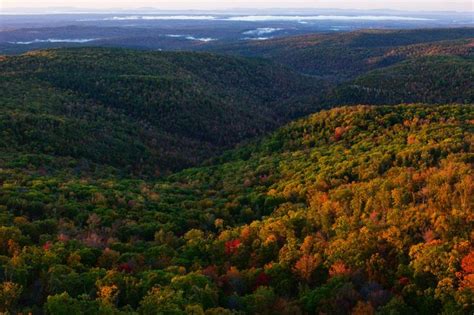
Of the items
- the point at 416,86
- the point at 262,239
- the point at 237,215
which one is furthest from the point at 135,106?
the point at 262,239

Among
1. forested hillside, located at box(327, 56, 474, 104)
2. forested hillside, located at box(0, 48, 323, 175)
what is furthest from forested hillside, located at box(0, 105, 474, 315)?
forested hillside, located at box(327, 56, 474, 104)

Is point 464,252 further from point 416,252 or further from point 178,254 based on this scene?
point 178,254

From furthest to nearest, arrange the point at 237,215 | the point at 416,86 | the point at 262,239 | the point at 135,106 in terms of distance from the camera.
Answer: the point at 416,86 < the point at 135,106 < the point at 237,215 < the point at 262,239

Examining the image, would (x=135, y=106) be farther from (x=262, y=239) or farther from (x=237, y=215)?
(x=262, y=239)

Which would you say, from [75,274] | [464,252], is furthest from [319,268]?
[75,274]

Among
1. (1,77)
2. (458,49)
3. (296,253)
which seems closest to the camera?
(296,253)

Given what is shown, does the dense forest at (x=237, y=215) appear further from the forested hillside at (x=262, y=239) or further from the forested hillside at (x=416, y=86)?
the forested hillside at (x=416, y=86)

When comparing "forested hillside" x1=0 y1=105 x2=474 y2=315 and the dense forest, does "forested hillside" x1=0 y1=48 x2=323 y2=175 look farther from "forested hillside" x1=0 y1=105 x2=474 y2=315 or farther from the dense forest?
"forested hillside" x1=0 y1=105 x2=474 y2=315
